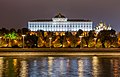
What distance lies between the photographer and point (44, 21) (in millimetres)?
179375

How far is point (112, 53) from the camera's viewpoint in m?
53.7

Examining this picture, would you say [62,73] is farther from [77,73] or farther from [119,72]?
[119,72]

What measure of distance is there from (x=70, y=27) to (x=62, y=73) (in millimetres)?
146731

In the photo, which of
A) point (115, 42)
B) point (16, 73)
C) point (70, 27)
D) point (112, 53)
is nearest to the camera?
point (16, 73)

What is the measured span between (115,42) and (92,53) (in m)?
23.5

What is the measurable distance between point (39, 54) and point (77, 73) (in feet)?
81.2

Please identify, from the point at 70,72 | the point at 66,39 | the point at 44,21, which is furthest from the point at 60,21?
the point at 70,72

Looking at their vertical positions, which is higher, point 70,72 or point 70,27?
point 70,27

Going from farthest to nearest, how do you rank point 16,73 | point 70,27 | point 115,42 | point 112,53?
point 70,27 < point 115,42 < point 112,53 < point 16,73

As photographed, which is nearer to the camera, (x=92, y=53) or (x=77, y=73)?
(x=77, y=73)

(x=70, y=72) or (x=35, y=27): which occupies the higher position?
(x=35, y=27)

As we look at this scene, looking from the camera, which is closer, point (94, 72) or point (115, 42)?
point (94, 72)

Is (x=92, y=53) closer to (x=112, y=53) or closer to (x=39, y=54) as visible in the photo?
(x=112, y=53)

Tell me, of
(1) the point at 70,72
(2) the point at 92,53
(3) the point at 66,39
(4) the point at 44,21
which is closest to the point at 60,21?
(4) the point at 44,21
